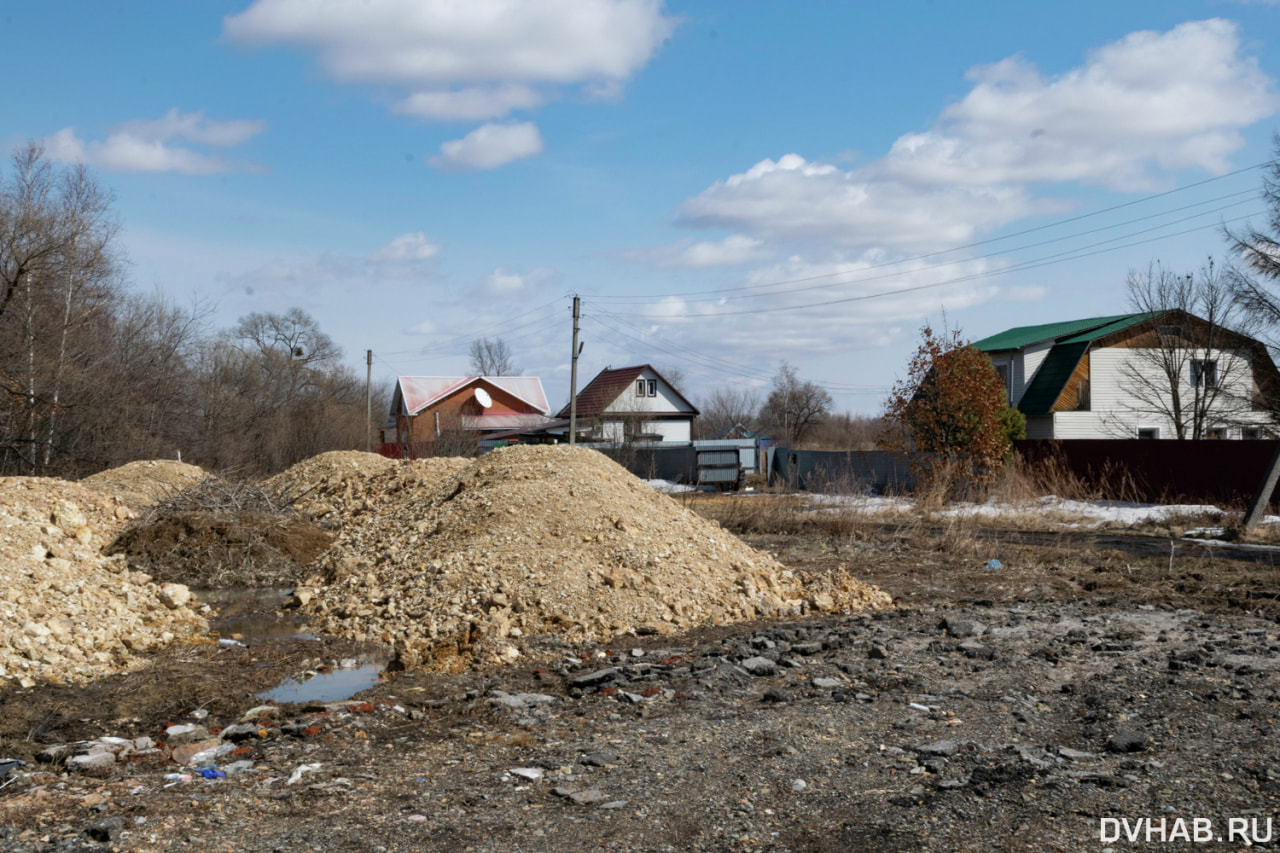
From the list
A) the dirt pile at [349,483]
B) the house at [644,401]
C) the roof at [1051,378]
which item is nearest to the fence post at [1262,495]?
the dirt pile at [349,483]

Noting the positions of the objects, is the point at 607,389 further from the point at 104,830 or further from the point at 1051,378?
the point at 104,830

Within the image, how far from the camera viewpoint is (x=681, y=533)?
10.9m

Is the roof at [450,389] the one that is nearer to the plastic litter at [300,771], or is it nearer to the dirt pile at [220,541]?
the dirt pile at [220,541]

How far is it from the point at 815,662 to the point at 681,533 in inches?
161

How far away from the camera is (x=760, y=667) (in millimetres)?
6754

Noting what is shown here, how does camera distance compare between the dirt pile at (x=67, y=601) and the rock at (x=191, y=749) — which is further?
the dirt pile at (x=67, y=601)

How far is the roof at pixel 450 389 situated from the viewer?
49.8 metres

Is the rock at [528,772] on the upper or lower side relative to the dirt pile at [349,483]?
lower

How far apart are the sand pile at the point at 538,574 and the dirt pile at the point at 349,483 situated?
3.45 m

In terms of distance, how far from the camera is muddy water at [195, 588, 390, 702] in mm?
6848

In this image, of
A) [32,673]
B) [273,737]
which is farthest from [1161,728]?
[32,673]

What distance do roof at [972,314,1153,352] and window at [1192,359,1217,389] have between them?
2133 millimetres

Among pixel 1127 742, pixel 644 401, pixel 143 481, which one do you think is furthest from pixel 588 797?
pixel 644 401

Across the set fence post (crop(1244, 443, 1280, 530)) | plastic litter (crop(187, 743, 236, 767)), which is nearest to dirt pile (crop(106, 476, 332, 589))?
plastic litter (crop(187, 743, 236, 767))
